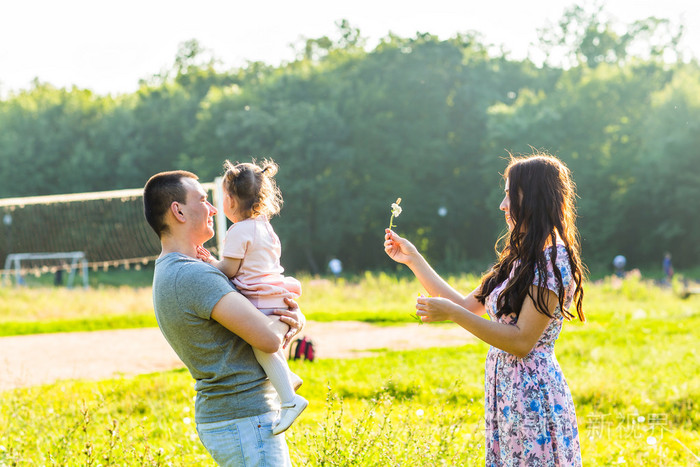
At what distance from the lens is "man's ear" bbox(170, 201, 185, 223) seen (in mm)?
2588

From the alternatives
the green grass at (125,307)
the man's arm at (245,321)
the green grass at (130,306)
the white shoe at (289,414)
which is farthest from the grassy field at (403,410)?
the green grass at (125,307)

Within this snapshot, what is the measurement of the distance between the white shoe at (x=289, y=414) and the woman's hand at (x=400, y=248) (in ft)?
3.29

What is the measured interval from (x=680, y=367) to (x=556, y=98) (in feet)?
112

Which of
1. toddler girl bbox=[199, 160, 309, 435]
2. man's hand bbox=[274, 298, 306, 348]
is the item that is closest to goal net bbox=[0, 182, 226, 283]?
toddler girl bbox=[199, 160, 309, 435]

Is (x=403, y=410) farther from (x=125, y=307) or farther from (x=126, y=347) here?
(x=125, y=307)

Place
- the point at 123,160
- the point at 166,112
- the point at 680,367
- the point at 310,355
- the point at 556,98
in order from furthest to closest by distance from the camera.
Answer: the point at 166,112 → the point at 123,160 → the point at 556,98 → the point at 310,355 → the point at 680,367

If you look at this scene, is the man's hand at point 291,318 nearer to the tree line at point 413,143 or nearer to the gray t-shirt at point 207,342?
the gray t-shirt at point 207,342

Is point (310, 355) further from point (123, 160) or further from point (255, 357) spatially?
point (123, 160)

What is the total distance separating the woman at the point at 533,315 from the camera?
279 cm

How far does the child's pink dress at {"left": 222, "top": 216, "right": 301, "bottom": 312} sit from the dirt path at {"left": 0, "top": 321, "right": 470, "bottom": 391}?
523 cm

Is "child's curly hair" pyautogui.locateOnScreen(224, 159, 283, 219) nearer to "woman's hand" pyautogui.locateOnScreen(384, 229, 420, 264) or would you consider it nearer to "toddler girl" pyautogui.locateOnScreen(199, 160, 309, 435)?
"toddler girl" pyautogui.locateOnScreen(199, 160, 309, 435)

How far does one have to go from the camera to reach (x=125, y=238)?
100 feet

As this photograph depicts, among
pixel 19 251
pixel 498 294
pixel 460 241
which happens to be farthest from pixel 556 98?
pixel 498 294

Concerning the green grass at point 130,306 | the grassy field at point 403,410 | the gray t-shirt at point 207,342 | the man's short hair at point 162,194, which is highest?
the man's short hair at point 162,194
